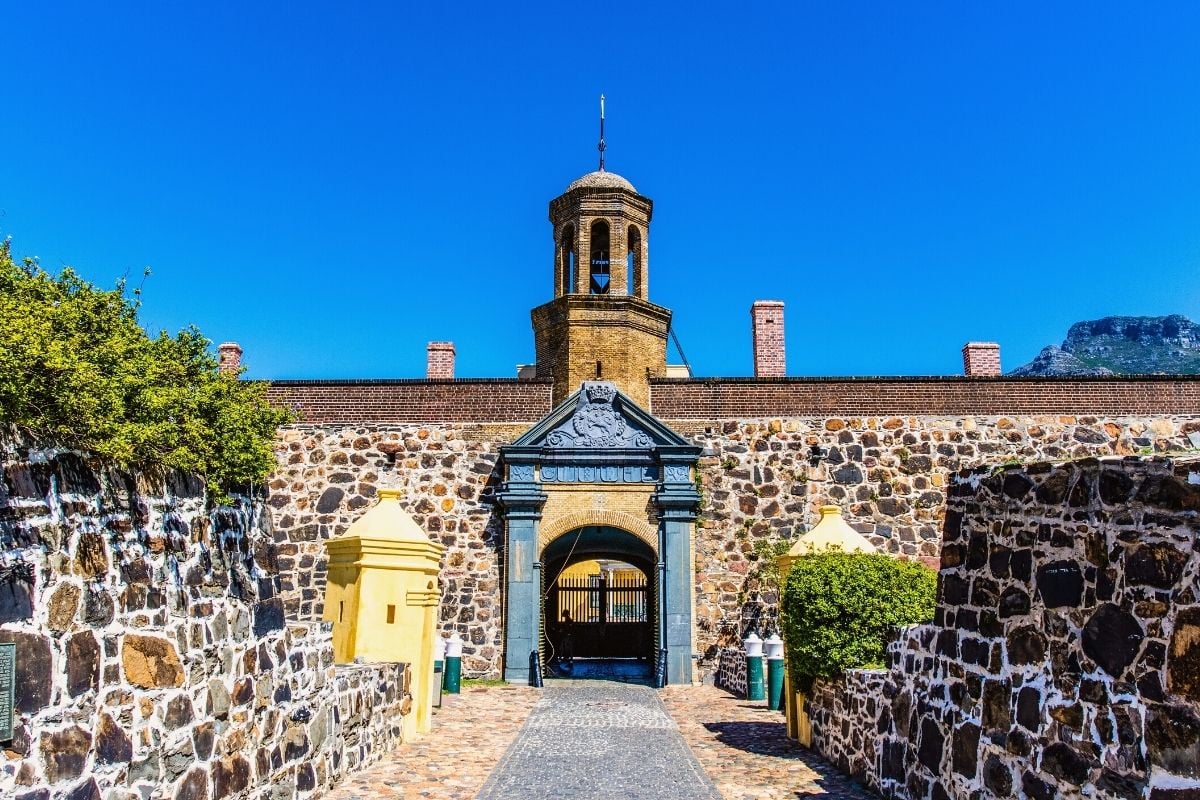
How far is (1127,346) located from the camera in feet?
284

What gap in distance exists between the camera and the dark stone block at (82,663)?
163 inches

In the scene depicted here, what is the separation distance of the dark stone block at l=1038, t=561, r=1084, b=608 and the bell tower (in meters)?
12.2

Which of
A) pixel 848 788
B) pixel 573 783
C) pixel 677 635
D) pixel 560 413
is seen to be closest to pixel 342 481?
pixel 560 413

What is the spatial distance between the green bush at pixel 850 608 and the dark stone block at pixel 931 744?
2054 mm

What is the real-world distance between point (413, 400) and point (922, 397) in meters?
9.33

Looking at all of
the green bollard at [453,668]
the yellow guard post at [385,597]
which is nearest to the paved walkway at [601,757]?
the green bollard at [453,668]

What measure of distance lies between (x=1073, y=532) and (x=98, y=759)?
16.1 ft

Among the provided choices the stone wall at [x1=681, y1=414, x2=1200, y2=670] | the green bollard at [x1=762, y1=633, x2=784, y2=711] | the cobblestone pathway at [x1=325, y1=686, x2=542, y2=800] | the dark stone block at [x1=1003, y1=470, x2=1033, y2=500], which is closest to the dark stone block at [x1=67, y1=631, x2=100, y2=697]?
the cobblestone pathway at [x1=325, y1=686, x2=542, y2=800]

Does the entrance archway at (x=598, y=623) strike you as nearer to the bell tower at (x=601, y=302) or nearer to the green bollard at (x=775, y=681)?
the bell tower at (x=601, y=302)

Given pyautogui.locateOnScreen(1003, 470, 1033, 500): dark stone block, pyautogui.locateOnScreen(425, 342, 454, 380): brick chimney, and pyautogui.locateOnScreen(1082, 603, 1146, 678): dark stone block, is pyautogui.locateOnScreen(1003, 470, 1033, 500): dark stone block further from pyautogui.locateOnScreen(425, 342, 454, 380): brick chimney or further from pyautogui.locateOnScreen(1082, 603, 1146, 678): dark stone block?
pyautogui.locateOnScreen(425, 342, 454, 380): brick chimney

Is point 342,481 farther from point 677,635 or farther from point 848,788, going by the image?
point 848,788

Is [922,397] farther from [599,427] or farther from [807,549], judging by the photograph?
[807,549]

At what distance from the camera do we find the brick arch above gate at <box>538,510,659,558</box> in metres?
16.0

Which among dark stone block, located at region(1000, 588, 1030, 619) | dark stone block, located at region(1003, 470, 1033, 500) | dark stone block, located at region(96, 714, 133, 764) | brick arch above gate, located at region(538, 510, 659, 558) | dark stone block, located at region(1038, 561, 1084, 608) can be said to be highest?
brick arch above gate, located at region(538, 510, 659, 558)
